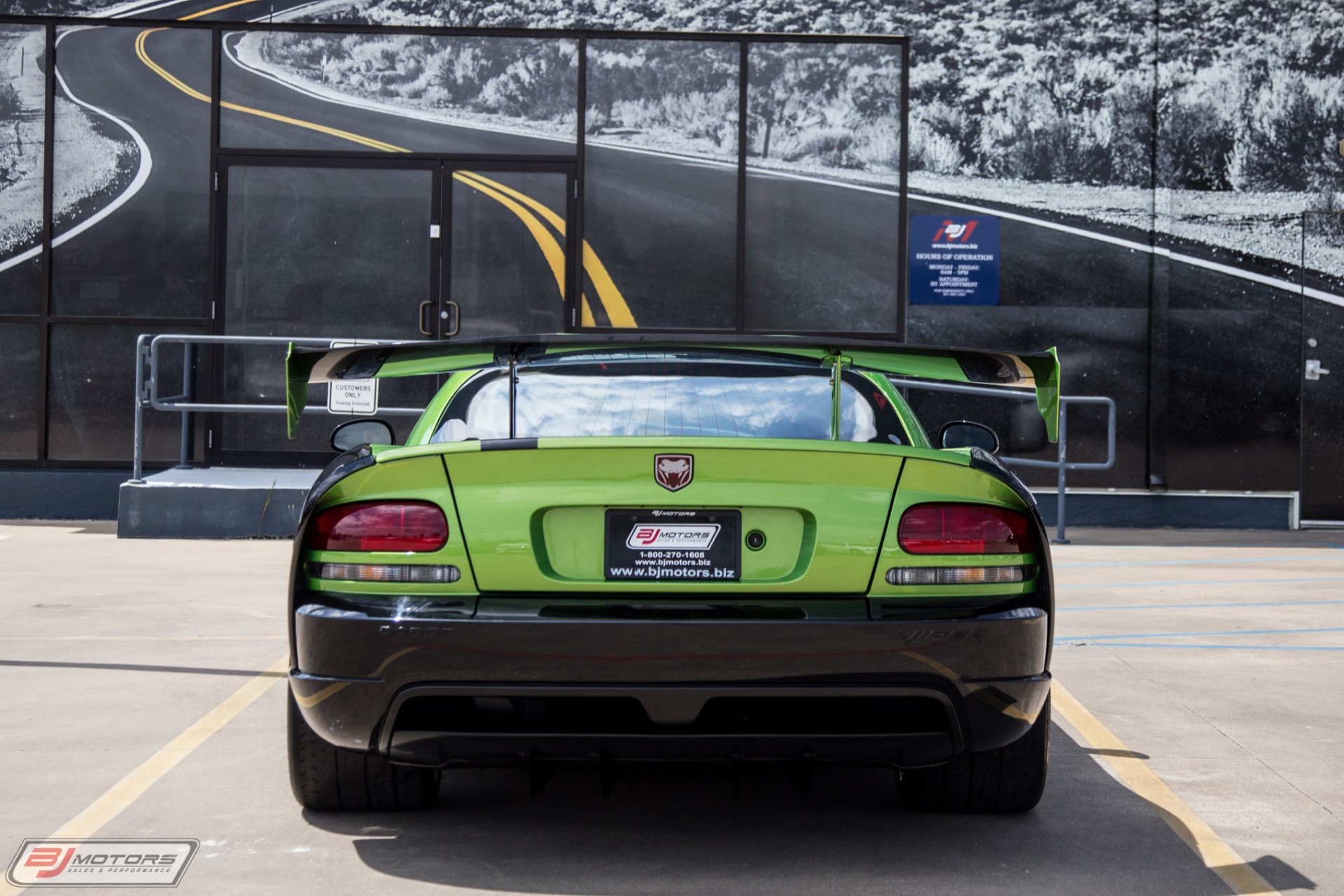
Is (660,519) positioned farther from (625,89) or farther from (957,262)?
(625,89)

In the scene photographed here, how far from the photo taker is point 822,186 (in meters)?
13.1

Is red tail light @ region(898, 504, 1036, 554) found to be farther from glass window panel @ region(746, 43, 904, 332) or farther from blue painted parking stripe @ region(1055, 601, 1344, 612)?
glass window panel @ region(746, 43, 904, 332)

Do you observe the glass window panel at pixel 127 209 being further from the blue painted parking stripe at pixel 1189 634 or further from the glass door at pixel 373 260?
the blue painted parking stripe at pixel 1189 634

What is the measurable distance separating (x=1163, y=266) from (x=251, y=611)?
28.6 ft

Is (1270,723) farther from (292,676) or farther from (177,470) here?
(177,470)

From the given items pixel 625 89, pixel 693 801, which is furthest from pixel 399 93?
pixel 693 801

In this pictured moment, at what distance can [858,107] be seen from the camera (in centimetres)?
1317

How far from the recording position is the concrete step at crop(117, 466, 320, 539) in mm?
11031

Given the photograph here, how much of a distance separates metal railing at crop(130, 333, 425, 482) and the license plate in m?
7.67

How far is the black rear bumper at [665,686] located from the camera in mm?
3377

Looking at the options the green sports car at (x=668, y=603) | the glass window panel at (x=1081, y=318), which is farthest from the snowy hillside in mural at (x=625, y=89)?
the green sports car at (x=668, y=603)

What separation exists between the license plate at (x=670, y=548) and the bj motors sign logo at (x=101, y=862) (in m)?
1.31

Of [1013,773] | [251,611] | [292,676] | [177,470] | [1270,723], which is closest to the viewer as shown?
[292,676]

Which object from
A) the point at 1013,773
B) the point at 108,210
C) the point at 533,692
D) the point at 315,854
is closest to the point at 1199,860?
the point at 1013,773
